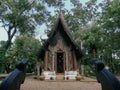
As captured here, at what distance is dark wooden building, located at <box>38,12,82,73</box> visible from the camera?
800 inches

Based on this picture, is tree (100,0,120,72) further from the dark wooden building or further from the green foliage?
the green foliage

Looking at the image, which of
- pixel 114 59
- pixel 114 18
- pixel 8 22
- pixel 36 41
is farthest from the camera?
pixel 36 41

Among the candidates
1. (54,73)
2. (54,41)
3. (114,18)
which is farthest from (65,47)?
(114,18)

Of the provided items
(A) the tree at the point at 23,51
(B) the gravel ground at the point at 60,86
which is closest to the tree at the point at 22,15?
A: (A) the tree at the point at 23,51

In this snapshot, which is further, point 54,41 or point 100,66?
point 54,41

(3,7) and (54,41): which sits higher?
(3,7)

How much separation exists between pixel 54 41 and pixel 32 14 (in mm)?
7964

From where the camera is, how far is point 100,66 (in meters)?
2.73

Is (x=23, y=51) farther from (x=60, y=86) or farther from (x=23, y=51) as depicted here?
(x=60, y=86)

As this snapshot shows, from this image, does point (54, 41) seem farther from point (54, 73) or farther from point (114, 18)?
point (114, 18)

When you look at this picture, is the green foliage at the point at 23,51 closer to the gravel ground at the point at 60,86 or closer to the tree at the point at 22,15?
the tree at the point at 22,15

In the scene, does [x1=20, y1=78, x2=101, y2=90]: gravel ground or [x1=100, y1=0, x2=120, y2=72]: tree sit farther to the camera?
[x1=100, y1=0, x2=120, y2=72]: tree

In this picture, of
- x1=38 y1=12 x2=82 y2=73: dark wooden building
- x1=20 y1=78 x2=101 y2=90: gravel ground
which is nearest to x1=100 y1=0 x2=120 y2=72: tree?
x1=38 y1=12 x2=82 y2=73: dark wooden building

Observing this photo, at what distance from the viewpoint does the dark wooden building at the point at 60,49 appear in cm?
2033
